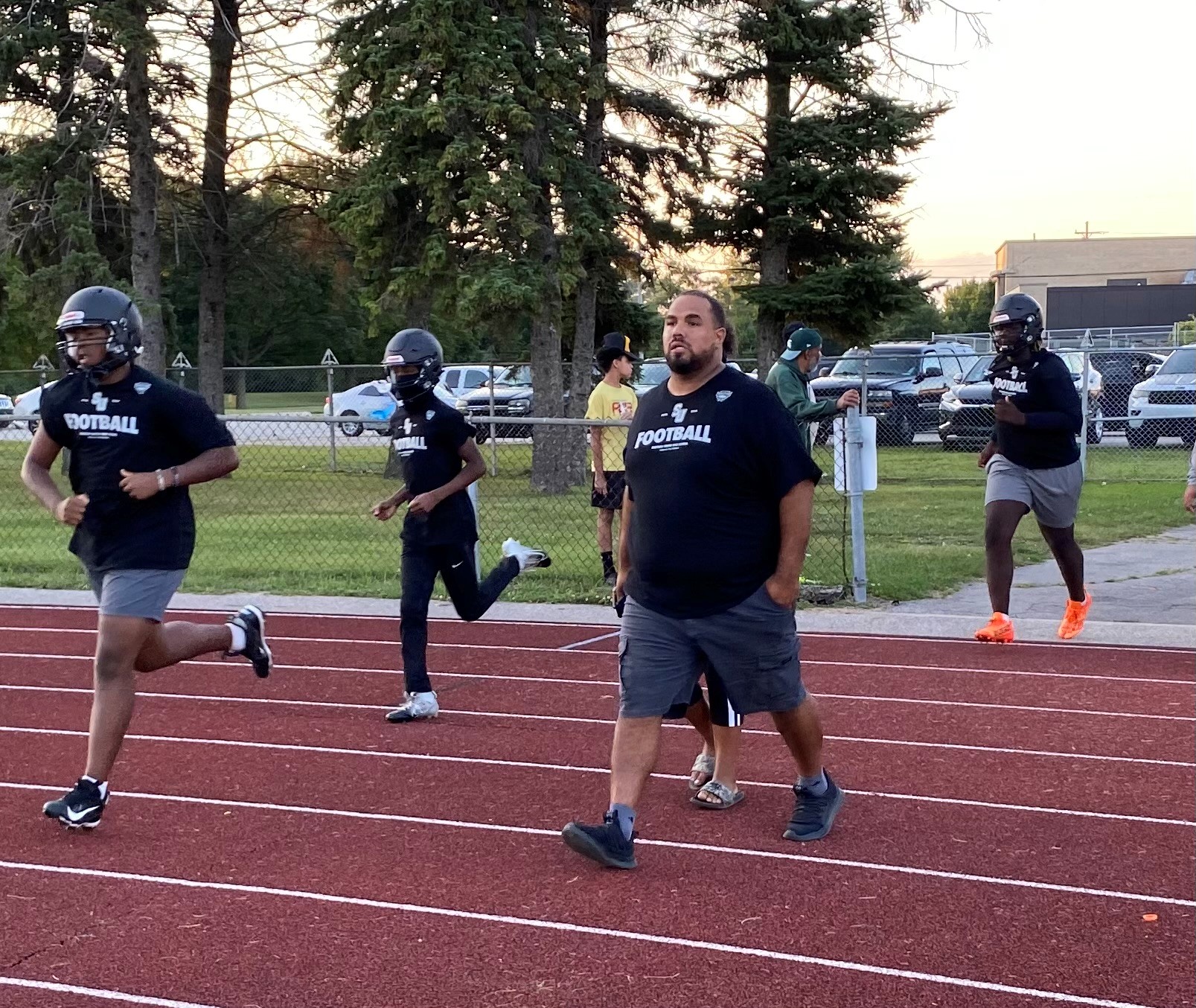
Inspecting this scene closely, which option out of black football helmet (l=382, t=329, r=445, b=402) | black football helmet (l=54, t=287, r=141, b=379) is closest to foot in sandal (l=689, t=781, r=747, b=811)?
black football helmet (l=382, t=329, r=445, b=402)

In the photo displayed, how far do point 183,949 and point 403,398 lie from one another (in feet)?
11.8

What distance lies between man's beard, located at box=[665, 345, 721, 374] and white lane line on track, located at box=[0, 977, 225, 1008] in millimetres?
2440

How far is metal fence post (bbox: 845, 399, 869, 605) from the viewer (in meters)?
10.5

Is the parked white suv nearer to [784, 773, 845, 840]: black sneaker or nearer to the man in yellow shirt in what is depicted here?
the man in yellow shirt

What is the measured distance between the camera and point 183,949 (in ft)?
14.6

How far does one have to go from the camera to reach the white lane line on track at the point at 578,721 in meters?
6.55

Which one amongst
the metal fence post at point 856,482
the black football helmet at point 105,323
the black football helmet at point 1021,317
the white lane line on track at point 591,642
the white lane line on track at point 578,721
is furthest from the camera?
the metal fence post at point 856,482

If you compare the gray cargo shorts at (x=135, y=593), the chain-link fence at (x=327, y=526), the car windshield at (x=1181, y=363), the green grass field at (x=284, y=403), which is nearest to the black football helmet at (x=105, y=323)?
the gray cargo shorts at (x=135, y=593)

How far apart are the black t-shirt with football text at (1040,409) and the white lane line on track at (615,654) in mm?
1340

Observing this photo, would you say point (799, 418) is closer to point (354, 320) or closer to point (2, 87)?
point (2, 87)

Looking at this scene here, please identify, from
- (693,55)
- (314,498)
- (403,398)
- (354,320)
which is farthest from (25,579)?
(354,320)

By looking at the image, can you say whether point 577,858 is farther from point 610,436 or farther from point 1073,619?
point 610,436

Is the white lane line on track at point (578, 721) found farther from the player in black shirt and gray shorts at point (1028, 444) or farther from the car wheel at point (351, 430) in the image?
the car wheel at point (351, 430)

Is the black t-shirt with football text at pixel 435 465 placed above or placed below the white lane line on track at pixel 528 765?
above
